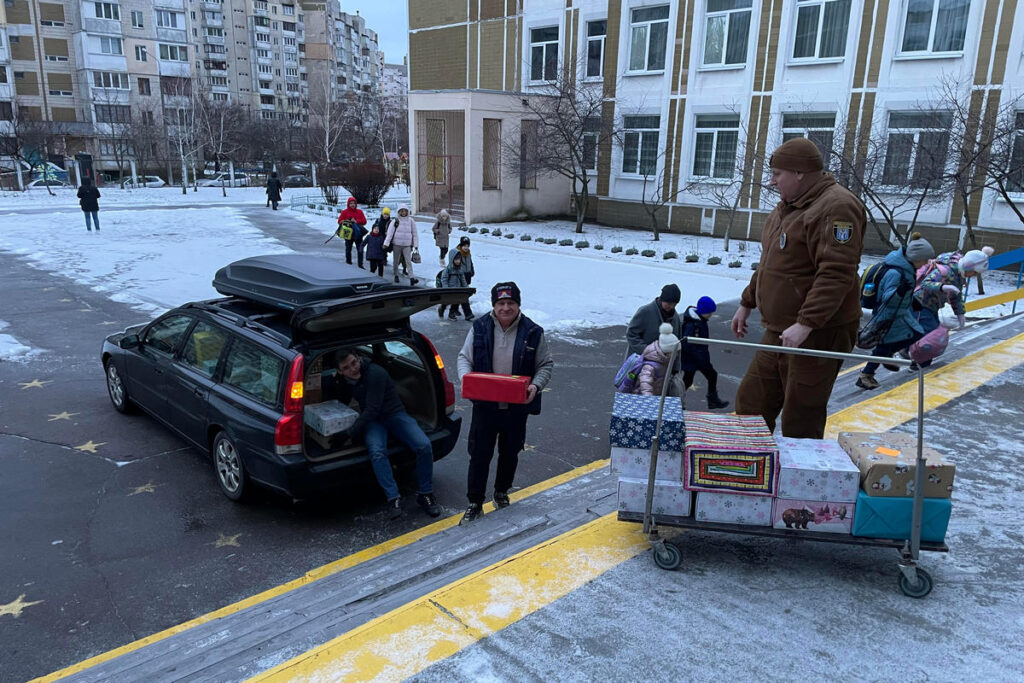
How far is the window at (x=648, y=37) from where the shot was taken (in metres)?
23.6

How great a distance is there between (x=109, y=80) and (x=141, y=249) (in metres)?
52.2

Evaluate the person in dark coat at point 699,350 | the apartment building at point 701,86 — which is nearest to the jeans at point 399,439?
the person in dark coat at point 699,350

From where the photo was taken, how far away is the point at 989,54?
17531mm

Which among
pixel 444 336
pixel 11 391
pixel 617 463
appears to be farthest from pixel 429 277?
pixel 617 463

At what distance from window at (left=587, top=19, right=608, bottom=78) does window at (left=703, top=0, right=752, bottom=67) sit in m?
4.26

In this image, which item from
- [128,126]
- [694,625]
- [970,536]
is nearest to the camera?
[694,625]

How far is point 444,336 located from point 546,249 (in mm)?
10150

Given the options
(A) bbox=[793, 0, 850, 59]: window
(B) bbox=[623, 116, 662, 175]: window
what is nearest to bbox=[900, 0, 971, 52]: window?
(A) bbox=[793, 0, 850, 59]: window

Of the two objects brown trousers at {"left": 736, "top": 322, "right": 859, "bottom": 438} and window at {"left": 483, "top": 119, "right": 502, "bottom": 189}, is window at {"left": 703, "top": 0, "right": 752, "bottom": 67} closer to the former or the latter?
window at {"left": 483, "top": 119, "right": 502, "bottom": 189}

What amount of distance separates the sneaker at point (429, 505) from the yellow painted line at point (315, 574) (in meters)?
0.09

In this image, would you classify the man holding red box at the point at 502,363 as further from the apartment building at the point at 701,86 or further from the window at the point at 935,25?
the window at the point at 935,25

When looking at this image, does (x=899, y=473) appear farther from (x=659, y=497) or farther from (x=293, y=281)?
(x=293, y=281)

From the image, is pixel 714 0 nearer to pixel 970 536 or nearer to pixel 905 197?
pixel 905 197

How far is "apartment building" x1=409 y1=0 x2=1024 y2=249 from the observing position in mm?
18266
